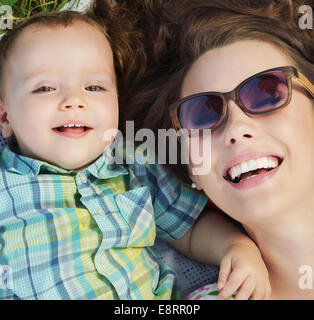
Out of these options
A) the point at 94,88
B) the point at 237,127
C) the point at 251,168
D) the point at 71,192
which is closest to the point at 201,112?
the point at 237,127

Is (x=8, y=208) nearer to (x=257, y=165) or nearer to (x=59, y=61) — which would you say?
(x=59, y=61)

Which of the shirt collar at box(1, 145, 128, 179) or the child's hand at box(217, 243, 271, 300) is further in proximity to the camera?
the shirt collar at box(1, 145, 128, 179)

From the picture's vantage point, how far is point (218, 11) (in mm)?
1926

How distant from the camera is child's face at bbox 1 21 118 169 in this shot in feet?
5.83

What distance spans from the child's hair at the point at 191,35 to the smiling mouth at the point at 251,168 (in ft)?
1.45

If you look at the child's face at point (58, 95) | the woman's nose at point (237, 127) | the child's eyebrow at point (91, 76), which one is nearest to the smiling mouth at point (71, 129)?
the child's face at point (58, 95)

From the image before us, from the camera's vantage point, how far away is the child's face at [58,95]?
1.78 metres

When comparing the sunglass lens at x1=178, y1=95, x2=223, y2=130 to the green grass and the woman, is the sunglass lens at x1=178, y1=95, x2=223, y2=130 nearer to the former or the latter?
the woman

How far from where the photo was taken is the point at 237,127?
5.32 ft

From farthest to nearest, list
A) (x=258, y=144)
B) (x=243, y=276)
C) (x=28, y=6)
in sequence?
(x=28, y=6), (x=243, y=276), (x=258, y=144)

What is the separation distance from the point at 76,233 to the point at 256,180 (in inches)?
29.5

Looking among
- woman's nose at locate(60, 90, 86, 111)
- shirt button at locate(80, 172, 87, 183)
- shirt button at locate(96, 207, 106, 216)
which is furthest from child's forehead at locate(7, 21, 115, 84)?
shirt button at locate(96, 207, 106, 216)

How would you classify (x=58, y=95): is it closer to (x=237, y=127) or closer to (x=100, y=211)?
(x=100, y=211)
